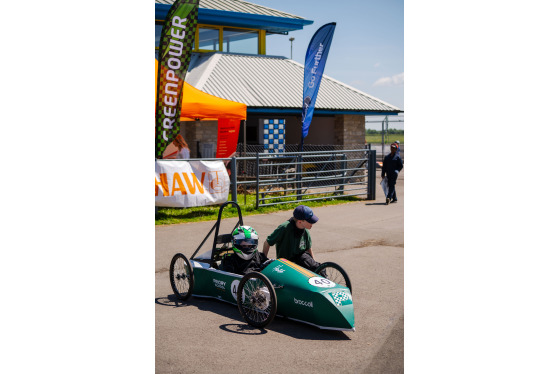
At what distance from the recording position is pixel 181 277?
6090 mm

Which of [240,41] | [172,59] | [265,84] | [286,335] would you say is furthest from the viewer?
[240,41]

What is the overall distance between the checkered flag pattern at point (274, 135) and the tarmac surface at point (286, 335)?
9.76 m

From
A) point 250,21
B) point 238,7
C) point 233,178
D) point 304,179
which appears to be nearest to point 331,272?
point 233,178

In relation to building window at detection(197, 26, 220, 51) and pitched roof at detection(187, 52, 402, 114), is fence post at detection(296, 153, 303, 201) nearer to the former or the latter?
pitched roof at detection(187, 52, 402, 114)

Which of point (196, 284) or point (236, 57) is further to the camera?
point (236, 57)

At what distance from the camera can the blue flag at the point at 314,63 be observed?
12.0 m

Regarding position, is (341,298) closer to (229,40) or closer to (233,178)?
→ (233,178)

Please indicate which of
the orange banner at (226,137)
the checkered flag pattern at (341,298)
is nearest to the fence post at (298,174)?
the orange banner at (226,137)

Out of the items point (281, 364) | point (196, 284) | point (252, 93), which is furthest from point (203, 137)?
point (281, 364)

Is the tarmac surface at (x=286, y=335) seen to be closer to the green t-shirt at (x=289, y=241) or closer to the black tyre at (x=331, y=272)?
the black tyre at (x=331, y=272)

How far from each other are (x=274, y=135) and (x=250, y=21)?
3988mm

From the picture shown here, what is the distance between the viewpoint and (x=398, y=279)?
22.5ft

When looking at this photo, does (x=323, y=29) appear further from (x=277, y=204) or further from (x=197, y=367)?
(x=197, y=367)

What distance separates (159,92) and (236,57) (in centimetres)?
1338
